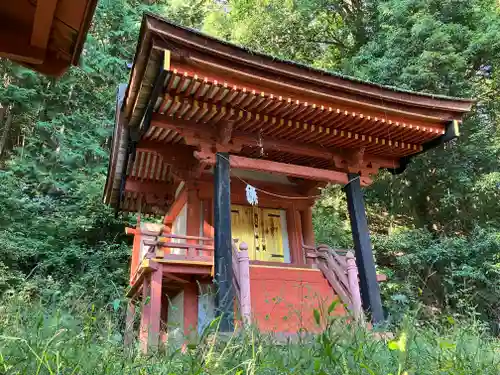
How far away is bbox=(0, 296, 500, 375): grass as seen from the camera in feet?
7.61

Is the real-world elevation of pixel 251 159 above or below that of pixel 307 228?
above

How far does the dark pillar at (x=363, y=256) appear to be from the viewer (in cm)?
690

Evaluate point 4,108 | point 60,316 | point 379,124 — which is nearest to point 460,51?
point 379,124

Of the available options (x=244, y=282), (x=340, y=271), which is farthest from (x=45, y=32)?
(x=340, y=271)

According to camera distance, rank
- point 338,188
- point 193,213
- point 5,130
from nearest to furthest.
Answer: point 193,213 < point 338,188 < point 5,130

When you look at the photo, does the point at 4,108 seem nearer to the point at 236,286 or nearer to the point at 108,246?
the point at 108,246

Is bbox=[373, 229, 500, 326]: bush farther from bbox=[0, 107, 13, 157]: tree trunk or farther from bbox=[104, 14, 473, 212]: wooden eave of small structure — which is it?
bbox=[0, 107, 13, 157]: tree trunk

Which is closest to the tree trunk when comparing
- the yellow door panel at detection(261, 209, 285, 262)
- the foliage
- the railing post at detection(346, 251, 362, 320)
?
the foliage

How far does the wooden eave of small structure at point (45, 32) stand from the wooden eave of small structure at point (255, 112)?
159 centimetres

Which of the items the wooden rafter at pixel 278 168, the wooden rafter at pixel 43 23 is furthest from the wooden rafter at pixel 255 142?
the wooden rafter at pixel 43 23

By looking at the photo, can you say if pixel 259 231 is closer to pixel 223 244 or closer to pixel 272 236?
pixel 272 236

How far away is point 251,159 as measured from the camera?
698 cm

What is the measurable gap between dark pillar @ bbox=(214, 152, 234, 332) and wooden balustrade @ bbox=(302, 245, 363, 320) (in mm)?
2062

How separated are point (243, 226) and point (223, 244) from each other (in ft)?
8.54
